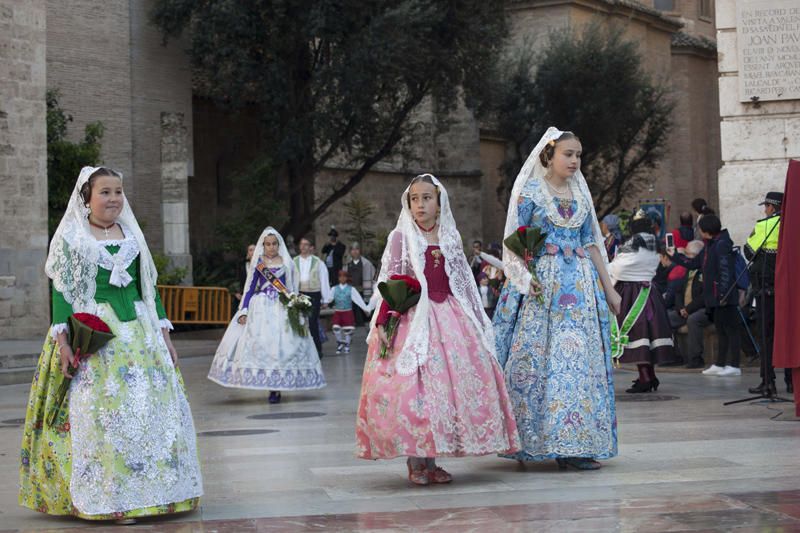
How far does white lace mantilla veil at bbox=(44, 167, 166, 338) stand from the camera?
24.4 feet

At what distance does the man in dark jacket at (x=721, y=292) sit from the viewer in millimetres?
15141

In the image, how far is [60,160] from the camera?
1155 inches

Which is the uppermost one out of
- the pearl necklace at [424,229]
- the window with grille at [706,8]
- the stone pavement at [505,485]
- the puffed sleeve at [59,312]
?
the window with grille at [706,8]

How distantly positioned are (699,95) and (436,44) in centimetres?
2658

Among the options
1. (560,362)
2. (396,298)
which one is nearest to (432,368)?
(396,298)

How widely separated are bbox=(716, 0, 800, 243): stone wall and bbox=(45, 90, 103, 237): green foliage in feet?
51.6

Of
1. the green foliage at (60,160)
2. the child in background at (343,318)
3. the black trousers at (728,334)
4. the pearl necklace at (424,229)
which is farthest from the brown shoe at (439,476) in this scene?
the green foliage at (60,160)

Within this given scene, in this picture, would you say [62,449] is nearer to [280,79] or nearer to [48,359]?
[48,359]

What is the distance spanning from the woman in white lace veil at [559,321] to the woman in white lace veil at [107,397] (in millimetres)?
2267

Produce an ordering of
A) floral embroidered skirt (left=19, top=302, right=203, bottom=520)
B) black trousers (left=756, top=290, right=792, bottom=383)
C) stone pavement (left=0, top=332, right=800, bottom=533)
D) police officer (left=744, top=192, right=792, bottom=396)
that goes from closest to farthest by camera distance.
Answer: stone pavement (left=0, top=332, right=800, bottom=533) < floral embroidered skirt (left=19, top=302, right=203, bottom=520) < black trousers (left=756, top=290, right=792, bottom=383) < police officer (left=744, top=192, right=792, bottom=396)

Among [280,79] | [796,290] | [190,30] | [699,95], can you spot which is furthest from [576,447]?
[699,95]

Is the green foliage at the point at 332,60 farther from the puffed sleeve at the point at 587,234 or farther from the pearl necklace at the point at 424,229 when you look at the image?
the pearl necklace at the point at 424,229

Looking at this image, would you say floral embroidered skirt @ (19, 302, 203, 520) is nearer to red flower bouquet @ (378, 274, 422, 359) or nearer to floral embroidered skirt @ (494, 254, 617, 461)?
red flower bouquet @ (378, 274, 422, 359)

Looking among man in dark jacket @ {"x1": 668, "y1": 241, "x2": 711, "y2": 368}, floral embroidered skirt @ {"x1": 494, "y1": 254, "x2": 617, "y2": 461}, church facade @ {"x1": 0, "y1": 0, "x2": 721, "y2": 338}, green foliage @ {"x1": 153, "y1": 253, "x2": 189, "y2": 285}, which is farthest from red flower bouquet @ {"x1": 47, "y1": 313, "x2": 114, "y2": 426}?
green foliage @ {"x1": 153, "y1": 253, "x2": 189, "y2": 285}
